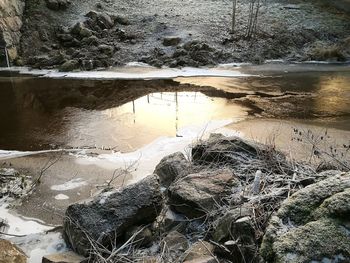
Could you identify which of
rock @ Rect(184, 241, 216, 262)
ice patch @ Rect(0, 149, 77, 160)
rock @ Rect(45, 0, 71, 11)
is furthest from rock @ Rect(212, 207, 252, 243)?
rock @ Rect(45, 0, 71, 11)

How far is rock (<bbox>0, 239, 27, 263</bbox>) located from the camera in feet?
12.3

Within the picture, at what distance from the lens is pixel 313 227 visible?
9.20ft

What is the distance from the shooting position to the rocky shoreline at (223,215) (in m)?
2.80

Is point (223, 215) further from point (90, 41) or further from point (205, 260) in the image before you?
point (90, 41)

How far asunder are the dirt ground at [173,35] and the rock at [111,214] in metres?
8.94

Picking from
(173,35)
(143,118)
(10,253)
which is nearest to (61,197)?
(10,253)

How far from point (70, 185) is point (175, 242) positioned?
2278mm

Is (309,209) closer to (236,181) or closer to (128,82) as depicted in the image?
(236,181)

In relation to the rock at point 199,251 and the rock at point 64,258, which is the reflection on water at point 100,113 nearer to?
the rock at point 64,258

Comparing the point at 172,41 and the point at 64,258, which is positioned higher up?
the point at 172,41

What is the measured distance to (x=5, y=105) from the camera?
364 inches

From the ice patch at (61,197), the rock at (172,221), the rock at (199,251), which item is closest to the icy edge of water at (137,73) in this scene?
the ice patch at (61,197)

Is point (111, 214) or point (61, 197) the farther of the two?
point (61, 197)

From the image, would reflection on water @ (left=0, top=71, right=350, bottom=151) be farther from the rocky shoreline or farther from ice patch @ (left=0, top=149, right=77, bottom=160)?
the rocky shoreline
